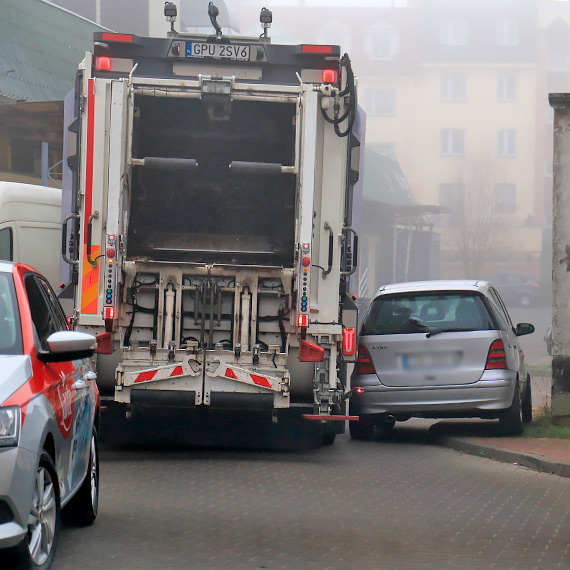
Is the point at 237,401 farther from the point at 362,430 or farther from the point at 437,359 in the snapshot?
the point at 362,430

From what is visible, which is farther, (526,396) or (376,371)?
(526,396)

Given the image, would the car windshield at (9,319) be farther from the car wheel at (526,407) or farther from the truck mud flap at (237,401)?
the car wheel at (526,407)

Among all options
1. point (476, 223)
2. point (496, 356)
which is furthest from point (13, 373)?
point (476, 223)

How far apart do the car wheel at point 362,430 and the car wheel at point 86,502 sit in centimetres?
594

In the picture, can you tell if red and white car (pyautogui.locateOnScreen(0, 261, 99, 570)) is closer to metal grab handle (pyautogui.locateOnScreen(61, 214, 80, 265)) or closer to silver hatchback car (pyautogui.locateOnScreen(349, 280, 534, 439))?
metal grab handle (pyautogui.locateOnScreen(61, 214, 80, 265))

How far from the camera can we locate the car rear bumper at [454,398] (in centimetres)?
1212

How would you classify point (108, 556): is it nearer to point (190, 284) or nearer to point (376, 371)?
point (190, 284)

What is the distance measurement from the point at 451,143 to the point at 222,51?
7166 cm

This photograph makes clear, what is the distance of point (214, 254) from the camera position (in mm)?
11602

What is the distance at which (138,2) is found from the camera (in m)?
41.3

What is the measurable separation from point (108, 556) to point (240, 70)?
593cm

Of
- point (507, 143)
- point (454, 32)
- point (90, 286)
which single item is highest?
point (454, 32)

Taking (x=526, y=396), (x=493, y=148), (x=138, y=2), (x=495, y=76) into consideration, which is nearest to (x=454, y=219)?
(x=493, y=148)

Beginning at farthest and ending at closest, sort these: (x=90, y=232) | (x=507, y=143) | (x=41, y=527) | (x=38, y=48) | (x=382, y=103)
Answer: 1. (x=507, y=143)
2. (x=382, y=103)
3. (x=38, y=48)
4. (x=90, y=232)
5. (x=41, y=527)
